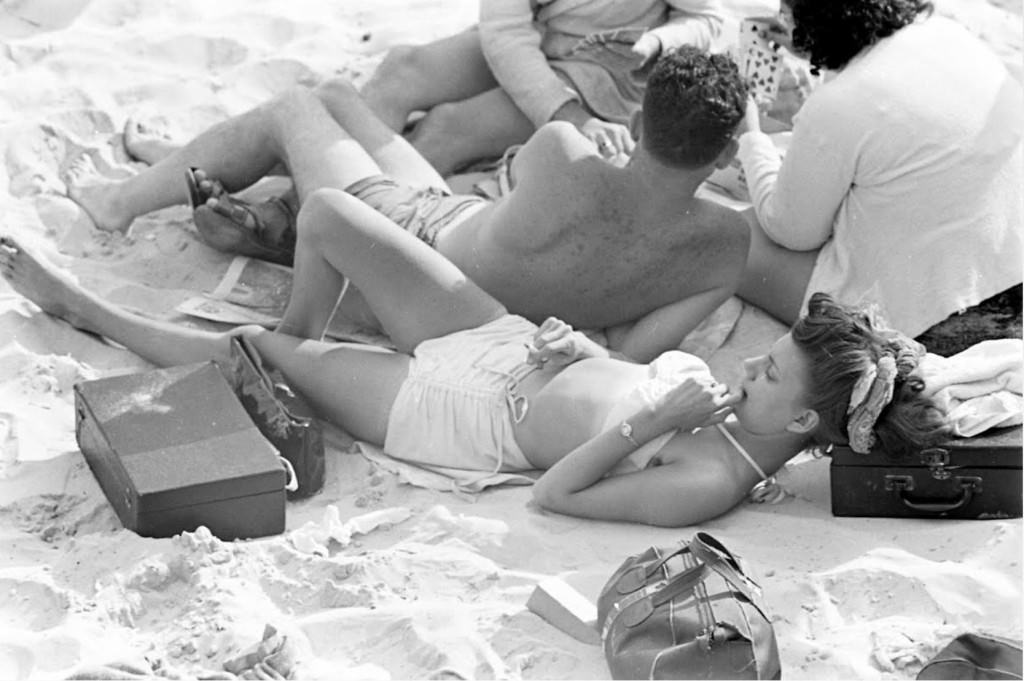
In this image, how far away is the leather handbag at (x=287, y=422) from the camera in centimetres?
406

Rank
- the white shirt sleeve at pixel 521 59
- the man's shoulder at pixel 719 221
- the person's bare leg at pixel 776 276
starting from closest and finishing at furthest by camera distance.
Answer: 1. the man's shoulder at pixel 719 221
2. the person's bare leg at pixel 776 276
3. the white shirt sleeve at pixel 521 59

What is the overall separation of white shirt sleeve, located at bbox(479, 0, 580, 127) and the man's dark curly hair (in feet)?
3.41

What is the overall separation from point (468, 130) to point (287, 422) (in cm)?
165

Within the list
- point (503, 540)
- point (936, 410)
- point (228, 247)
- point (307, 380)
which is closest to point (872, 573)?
point (936, 410)

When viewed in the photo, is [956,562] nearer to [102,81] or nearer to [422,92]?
[422,92]

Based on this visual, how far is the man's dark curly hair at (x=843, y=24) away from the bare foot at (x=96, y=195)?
2104 millimetres

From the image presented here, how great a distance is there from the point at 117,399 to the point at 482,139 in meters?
1.81

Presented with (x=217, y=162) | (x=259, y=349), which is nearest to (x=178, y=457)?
(x=259, y=349)

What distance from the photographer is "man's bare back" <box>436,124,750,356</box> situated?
4.34 metres

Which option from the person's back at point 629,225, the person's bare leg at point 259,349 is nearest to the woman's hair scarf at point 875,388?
the person's back at point 629,225

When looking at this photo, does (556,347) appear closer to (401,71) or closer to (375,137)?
(375,137)

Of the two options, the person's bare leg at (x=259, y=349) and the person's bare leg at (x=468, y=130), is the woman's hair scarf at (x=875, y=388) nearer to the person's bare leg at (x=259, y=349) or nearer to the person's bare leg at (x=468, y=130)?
the person's bare leg at (x=259, y=349)

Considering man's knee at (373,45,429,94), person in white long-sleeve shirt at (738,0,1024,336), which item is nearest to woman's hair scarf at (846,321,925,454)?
person in white long-sleeve shirt at (738,0,1024,336)

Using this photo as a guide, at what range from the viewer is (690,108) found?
4.20 metres
